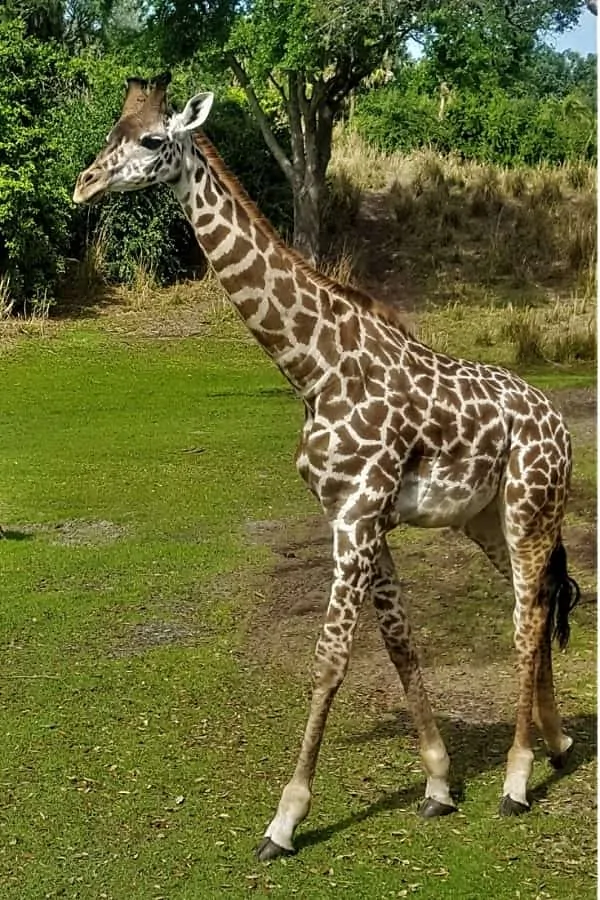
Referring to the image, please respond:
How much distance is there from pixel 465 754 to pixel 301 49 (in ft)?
48.4

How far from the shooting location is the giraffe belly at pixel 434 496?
16.9ft

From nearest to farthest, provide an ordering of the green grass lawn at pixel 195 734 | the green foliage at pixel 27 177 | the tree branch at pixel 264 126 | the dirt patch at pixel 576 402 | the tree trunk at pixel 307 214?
the green grass lawn at pixel 195 734 → the dirt patch at pixel 576 402 → the green foliage at pixel 27 177 → the tree branch at pixel 264 126 → the tree trunk at pixel 307 214

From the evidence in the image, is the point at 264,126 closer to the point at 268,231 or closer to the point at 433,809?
the point at 268,231

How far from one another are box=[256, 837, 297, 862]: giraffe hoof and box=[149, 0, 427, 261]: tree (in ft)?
49.8

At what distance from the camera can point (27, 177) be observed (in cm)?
1945

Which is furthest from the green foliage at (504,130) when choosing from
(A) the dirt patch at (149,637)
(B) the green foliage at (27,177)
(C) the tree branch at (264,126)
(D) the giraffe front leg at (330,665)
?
(D) the giraffe front leg at (330,665)

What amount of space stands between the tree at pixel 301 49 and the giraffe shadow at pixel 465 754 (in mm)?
13995

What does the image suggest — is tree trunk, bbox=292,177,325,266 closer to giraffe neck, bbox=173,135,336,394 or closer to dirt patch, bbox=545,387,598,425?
dirt patch, bbox=545,387,598,425

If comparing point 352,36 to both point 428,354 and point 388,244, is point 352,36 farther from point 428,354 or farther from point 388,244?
point 428,354

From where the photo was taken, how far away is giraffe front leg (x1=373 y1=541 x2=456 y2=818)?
17.3 feet

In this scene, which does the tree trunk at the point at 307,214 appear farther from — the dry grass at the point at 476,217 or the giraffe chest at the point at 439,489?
the giraffe chest at the point at 439,489

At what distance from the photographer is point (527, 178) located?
25.3 metres

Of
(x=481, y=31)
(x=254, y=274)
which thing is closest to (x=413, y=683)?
(x=254, y=274)

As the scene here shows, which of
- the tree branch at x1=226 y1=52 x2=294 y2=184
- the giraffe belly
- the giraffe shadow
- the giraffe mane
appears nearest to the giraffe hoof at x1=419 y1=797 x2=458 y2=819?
the giraffe shadow
